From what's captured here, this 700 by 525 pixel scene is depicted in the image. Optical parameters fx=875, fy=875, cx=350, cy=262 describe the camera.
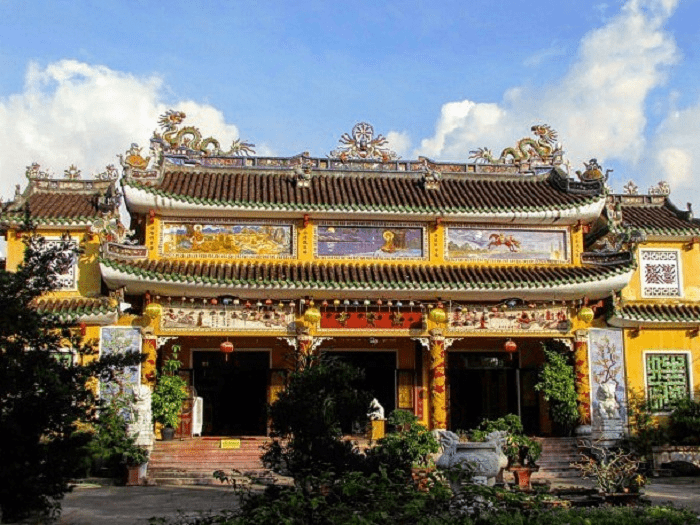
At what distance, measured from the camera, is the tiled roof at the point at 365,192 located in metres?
19.7

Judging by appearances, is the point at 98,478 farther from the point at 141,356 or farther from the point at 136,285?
the point at 141,356

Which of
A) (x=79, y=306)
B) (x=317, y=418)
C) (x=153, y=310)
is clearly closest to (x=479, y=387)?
(x=153, y=310)

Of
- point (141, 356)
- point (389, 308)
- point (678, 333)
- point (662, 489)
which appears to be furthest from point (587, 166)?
point (141, 356)

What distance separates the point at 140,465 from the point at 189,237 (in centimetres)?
540

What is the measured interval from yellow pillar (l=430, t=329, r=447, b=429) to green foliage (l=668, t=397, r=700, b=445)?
5116 mm

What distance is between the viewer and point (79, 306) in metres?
18.6

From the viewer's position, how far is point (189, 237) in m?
19.7

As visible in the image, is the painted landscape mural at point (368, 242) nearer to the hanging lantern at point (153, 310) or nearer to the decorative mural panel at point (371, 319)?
the decorative mural panel at point (371, 319)

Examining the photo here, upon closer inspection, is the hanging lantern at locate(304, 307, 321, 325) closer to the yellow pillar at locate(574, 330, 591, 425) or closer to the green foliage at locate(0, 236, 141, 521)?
the yellow pillar at locate(574, 330, 591, 425)

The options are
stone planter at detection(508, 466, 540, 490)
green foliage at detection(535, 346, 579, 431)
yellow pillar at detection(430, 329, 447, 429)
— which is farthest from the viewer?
green foliage at detection(535, 346, 579, 431)

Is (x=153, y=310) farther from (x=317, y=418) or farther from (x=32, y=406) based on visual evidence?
(x=32, y=406)

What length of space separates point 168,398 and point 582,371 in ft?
30.3

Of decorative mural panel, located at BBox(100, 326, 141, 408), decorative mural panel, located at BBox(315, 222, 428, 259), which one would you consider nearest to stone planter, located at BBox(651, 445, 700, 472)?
decorative mural panel, located at BBox(315, 222, 428, 259)

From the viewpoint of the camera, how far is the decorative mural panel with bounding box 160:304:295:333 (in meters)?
19.0
